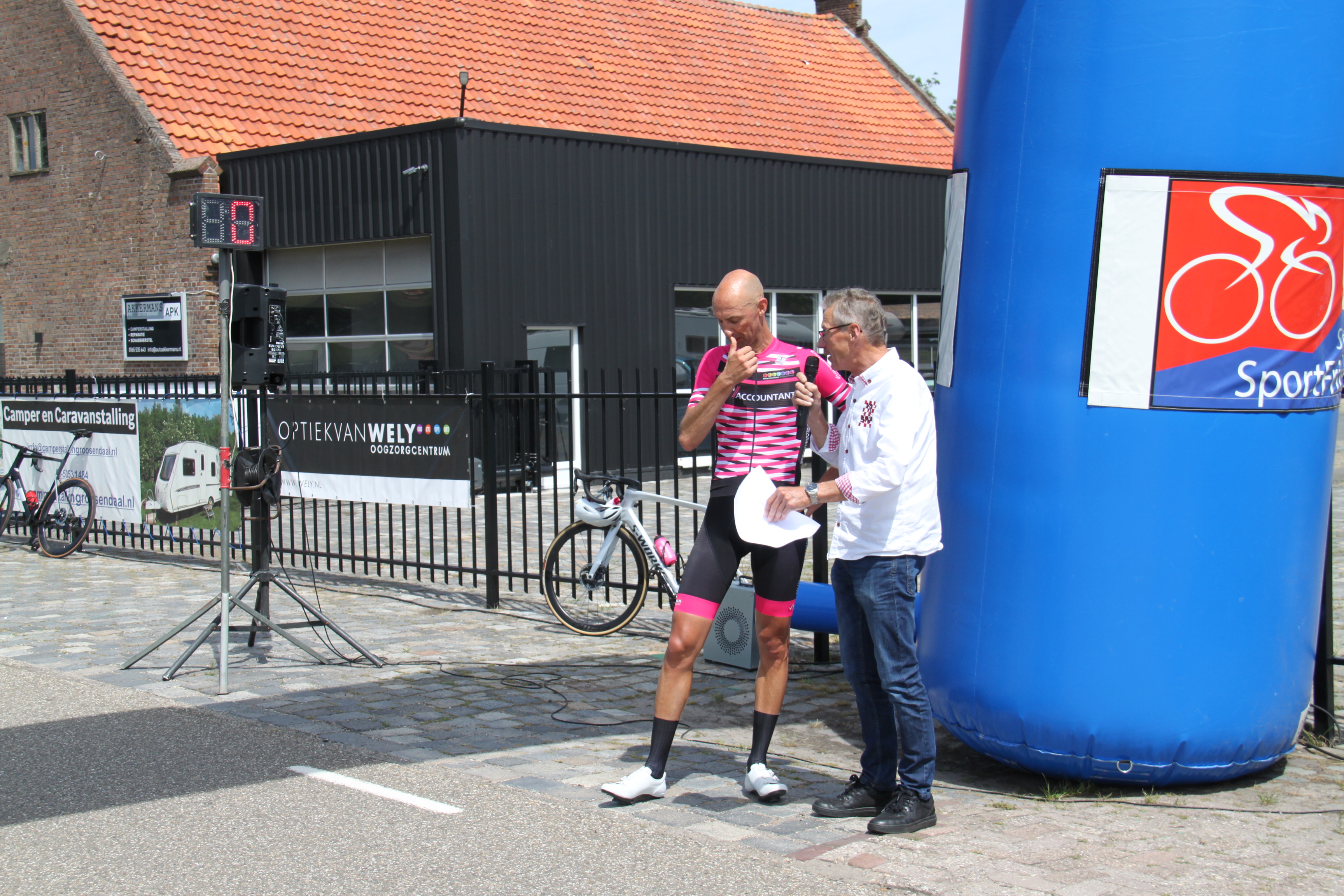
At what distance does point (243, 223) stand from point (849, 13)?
85.4 feet

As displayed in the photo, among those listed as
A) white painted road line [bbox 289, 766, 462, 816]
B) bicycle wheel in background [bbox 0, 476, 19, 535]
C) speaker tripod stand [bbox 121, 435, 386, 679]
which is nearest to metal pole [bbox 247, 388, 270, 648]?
speaker tripod stand [bbox 121, 435, 386, 679]

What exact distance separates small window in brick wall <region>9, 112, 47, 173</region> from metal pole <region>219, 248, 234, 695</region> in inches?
674

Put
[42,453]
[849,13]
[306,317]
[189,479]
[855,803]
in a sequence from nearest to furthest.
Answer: [855,803], [189,479], [42,453], [306,317], [849,13]

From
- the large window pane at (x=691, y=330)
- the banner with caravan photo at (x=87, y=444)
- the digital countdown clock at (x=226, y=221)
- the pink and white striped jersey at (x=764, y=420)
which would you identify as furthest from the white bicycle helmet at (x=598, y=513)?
the large window pane at (x=691, y=330)

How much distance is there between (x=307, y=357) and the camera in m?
19.9

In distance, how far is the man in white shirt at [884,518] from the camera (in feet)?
14.7

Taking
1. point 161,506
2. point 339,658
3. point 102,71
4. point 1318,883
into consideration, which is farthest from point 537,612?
point 102,71

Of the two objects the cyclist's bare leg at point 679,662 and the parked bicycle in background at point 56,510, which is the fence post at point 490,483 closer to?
the cyclist's bare leg at point 679,662

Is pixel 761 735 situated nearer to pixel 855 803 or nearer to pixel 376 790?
pixel 855 803

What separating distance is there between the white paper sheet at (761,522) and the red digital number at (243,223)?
3987 mm

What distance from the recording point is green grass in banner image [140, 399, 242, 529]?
36.5 feet

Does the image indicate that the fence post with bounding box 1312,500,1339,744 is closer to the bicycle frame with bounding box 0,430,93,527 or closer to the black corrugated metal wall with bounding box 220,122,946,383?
the bicycle frame with bounding box 0,430,93,527

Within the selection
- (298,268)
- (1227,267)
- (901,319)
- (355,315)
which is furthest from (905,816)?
(901,319)

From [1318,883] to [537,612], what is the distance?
6.09 meters
